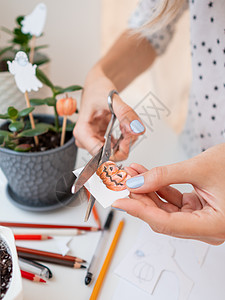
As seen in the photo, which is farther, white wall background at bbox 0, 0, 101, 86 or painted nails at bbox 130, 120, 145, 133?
white wall background at bbox 0, 0, 101, 86

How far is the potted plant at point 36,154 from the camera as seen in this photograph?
1.44 ft

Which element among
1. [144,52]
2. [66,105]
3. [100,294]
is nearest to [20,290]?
[100,294]

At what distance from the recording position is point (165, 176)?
33cm

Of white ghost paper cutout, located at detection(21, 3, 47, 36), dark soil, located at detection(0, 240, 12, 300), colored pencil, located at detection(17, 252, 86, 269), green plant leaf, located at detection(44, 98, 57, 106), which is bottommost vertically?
colored pencil, located at detection(17, 252, 86, 269)

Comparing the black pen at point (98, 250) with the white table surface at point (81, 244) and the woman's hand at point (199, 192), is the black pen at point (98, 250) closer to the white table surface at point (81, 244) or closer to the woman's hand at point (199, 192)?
the white table surface at point (81, 244)

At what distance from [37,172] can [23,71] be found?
0.15m

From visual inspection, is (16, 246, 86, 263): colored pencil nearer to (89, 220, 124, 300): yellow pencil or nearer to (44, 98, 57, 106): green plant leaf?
(89, 220, 124, 300): yellow pencil

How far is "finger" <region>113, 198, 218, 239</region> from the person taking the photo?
327mm

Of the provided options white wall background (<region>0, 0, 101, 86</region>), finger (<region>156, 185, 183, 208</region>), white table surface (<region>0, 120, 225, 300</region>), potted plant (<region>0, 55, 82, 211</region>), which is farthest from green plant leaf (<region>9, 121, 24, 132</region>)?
white wall background (<region>0, 0, 101, 86</region>)

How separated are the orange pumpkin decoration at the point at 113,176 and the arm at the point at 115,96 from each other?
7cm

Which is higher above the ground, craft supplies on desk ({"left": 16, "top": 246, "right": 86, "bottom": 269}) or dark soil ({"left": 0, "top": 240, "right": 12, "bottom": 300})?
dark soil ({"left": 0, "top": 240, "right": 12, "bottom": 300})

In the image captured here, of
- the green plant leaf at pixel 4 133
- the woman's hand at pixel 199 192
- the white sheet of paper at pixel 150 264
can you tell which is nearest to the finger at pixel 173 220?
the woman's hand at pixel 199 192

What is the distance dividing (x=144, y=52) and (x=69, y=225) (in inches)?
16.8

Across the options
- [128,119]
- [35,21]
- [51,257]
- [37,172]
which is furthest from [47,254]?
[35,21]
